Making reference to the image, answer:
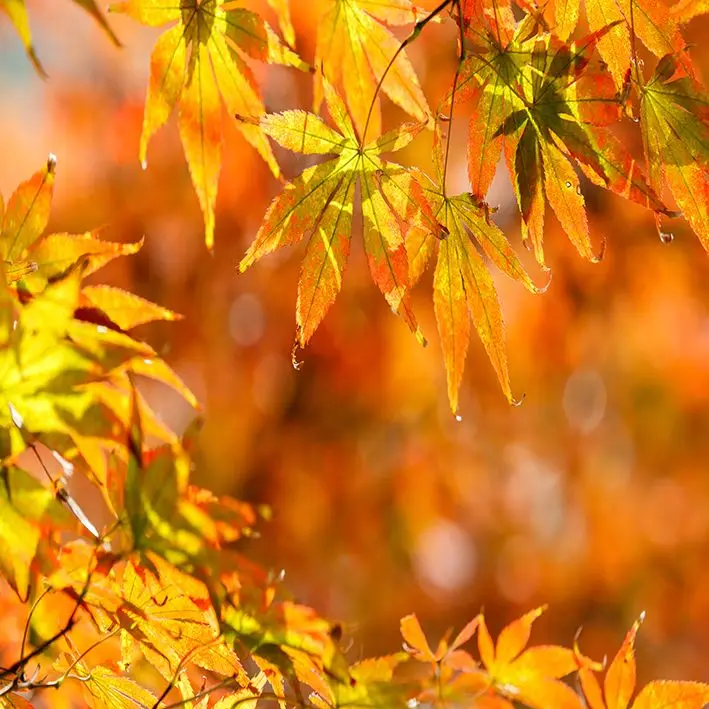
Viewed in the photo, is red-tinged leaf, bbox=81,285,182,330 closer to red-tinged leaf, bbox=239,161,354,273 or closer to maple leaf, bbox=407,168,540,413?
red-tinged leaf, bbox=239,161,354,273

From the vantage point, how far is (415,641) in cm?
69

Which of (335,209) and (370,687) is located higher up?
(335,209)

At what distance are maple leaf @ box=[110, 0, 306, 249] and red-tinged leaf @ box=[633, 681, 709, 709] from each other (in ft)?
1.62

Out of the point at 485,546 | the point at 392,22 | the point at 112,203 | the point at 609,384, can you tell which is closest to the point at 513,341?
the point at 609,384

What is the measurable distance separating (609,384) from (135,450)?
3.74 metres

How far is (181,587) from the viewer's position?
0.61 meters

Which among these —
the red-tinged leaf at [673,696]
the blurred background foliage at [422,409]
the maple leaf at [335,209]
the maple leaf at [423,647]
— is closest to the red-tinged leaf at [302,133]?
the maple leaf at [335,209]

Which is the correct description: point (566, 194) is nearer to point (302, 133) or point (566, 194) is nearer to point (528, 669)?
point (302, 133)

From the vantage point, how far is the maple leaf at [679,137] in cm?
64

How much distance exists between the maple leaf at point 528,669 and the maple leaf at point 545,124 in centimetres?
31

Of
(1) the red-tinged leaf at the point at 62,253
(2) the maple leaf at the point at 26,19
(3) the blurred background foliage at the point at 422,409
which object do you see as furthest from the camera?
(3) the blurred background foliage at the point at 422,409

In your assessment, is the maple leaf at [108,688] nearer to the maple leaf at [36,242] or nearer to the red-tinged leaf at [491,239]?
the maple leaf at [36,242]

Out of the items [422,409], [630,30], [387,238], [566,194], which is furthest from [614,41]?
[422,409]

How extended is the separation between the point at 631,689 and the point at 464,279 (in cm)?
34
